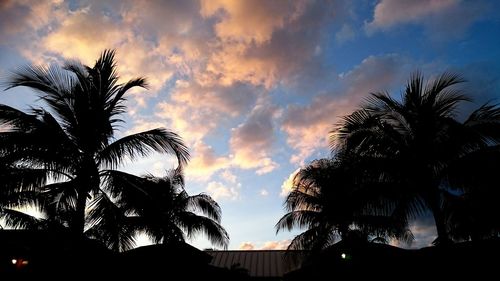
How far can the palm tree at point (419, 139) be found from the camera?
391 inches

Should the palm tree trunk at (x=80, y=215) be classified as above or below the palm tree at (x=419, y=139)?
below

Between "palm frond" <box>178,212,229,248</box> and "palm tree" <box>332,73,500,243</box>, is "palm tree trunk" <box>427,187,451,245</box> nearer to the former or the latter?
"palm tree" <box>332,73,500,243</box>

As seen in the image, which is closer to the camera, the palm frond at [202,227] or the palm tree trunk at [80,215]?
the palm tree trunk at [80,215]

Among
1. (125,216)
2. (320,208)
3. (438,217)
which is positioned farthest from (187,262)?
(320,208)

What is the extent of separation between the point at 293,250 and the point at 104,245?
46.3 feet

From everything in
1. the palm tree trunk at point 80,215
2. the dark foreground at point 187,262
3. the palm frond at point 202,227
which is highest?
the palm frond at point 202,227

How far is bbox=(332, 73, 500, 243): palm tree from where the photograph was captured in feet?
32.6

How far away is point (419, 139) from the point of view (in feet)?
34.6

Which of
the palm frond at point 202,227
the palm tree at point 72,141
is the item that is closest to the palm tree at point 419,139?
the palm tree at point 72,141

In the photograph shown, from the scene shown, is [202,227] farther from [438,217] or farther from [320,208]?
[438,217]

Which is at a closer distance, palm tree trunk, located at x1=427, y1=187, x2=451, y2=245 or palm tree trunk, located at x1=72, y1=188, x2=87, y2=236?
palm tree trunk, located at x1=72, y1=188, x2=87, y2=236

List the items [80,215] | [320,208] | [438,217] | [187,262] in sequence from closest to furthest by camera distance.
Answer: [80,215]
[438,217]
[187,262]
[320,208]

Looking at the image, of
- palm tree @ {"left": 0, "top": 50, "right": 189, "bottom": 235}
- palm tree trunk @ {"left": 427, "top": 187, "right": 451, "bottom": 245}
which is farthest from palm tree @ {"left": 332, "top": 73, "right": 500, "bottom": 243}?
palm tree @ {"left": 0, "top": 50, "right": 189, "bottom": 235}

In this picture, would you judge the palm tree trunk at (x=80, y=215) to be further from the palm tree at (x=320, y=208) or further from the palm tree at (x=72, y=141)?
the palm tree at (x=320, y=208)
